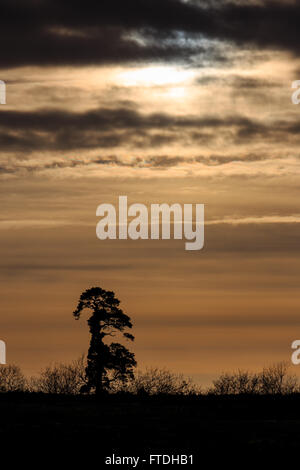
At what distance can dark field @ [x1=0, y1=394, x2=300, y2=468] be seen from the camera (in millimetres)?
24844

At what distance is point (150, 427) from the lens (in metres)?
29.9

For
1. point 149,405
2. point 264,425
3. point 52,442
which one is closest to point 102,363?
point 149,405

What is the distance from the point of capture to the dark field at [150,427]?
2484 centimetres

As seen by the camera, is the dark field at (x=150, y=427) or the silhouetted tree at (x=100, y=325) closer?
the dark field at (x=150, y=427)

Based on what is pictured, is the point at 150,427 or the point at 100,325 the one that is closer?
the point at 150,427

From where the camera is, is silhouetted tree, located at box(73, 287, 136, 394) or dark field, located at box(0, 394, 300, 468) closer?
dark field, located at box(0, 394, 300, 468)

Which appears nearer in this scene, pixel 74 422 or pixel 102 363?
pixel 74 422

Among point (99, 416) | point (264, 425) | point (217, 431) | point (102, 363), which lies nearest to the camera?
point (217, 431)

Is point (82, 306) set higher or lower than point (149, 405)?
higher

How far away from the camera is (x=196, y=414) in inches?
1387

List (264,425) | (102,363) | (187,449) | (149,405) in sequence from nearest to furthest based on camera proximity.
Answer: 1. (187,449)
2. (264,425)
3. (149,405)
4. (102,363)
